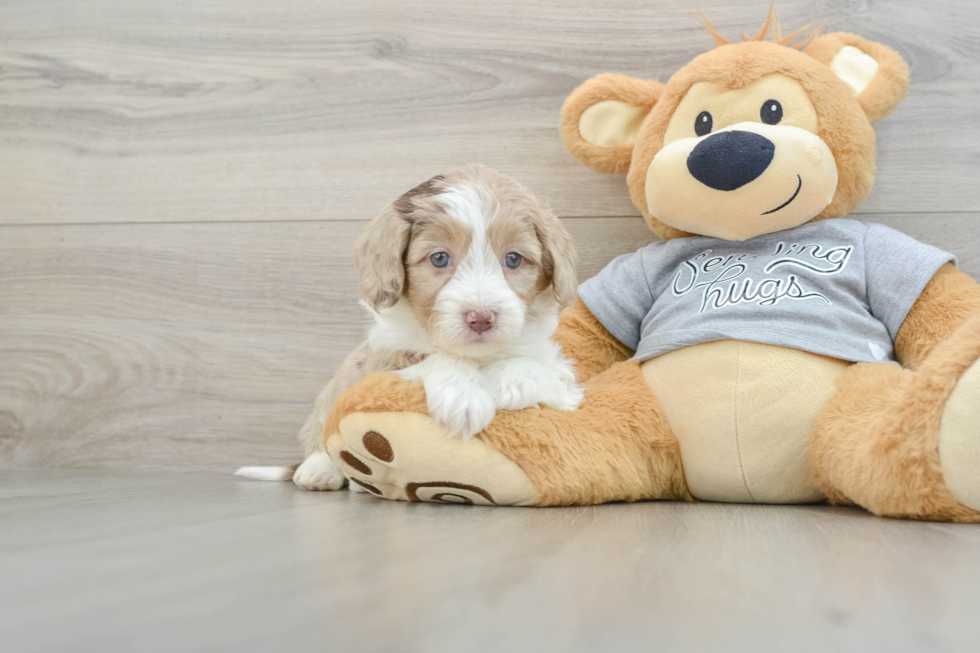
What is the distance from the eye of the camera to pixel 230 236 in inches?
68.5

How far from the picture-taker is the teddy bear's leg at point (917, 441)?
0.83 m

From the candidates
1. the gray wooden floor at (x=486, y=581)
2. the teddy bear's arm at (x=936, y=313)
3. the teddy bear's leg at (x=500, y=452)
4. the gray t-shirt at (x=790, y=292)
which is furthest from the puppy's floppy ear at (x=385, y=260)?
the teddy bear's arm at (x=936, y=313)

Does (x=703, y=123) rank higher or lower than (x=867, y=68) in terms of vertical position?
lower

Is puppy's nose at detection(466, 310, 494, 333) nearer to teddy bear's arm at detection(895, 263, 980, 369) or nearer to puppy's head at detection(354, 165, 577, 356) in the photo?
puppy's head at detection(354, 165, 577, 356)

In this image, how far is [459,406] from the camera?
1.02 m

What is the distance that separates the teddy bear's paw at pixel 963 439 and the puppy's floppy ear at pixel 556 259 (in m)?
0.55

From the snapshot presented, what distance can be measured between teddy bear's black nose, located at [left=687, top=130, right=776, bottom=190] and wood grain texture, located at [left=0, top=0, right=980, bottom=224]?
1.29ft

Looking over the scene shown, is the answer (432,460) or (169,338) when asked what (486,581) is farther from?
(169,338)

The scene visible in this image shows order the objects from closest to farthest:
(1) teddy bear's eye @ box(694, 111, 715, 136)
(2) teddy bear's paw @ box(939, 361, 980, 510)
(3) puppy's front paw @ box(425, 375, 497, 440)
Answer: (2) teddy bear's paw @ box(939, 361, 980, 510)
(3) puppy's front paw @ box(425, 375, 497, 440)
(1) teddy bear's eye @ box(694, 111, 715, 136)

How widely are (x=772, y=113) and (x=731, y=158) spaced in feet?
0.48

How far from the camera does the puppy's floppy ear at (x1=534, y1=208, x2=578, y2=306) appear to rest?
3.78 feet

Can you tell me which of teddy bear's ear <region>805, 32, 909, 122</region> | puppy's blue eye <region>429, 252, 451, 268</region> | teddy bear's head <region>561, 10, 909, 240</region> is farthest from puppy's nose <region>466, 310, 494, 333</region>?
teddy bear's ear <region>805, 32, 909, 122</region>

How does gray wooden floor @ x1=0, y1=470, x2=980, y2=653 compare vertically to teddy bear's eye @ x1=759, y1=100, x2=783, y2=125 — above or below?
below

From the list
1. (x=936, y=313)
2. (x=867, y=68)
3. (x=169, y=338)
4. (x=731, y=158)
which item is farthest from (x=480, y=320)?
(x=169, y=338)
